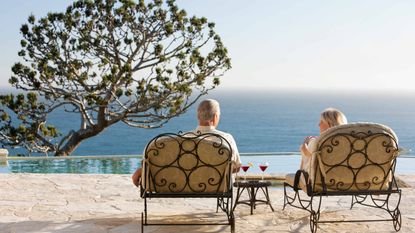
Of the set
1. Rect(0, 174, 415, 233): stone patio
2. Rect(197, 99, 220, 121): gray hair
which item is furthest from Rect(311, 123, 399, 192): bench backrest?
Rect(197, 99, 220, 121): gray hair

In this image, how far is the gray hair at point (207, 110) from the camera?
4.12 meters

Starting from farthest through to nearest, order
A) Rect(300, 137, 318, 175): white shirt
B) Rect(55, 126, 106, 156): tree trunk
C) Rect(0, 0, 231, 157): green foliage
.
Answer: Rect(55, 126, 106, 156): tree trunk → Rect(0, 0, 231, 157): green foliage → Rect(300, 137, 318, 175): white shirt

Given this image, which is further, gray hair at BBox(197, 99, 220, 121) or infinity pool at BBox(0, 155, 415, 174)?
infinity pool at BBox(0, 155, 415, 174)

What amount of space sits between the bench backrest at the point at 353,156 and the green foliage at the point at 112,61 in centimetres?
1137

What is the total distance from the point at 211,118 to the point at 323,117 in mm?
840

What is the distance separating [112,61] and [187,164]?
40.0 feet

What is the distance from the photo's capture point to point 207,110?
4.12 m

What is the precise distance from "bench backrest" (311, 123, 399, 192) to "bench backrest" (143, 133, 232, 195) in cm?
65

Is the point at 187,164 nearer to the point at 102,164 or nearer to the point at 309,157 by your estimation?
the point at 309,157

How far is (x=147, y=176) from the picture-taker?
156 inches

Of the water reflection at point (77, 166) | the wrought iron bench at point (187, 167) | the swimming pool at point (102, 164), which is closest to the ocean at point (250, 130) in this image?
the swimming pool at point (102, 164)

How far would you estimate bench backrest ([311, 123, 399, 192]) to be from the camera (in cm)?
401

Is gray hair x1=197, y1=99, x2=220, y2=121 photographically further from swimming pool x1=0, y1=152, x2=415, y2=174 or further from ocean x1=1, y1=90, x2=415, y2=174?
ocean x1=1, y1=90, x2=415, y2=174

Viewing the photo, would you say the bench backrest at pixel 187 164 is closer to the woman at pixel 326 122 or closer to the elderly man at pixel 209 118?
the elderly man at pixel 209 118
